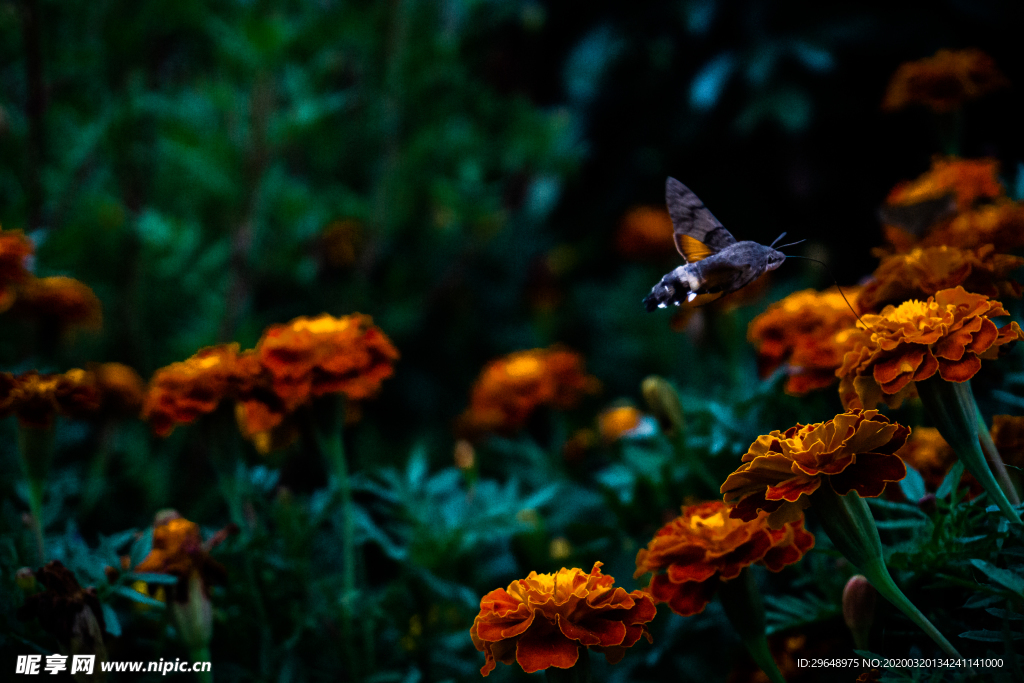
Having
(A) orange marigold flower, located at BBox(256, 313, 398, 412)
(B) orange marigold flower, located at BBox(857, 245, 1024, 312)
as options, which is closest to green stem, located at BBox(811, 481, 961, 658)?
(B) orange marigold flower, located at BBox(857, 245, 1024, 312)

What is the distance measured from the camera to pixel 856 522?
1.78 feet

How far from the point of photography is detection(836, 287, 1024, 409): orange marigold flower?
54cm

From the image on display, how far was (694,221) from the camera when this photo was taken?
29.8 inches

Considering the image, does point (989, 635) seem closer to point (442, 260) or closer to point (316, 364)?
point (316, 364)

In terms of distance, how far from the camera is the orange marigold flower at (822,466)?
507 mm

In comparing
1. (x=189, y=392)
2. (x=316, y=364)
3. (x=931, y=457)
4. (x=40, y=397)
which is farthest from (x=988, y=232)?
(x=40, y=397)

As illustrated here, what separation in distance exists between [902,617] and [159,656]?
0.74m

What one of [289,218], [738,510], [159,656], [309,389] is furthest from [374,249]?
[738,510]

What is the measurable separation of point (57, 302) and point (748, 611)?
99 centimetres

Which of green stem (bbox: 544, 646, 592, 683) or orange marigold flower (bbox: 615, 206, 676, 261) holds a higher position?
orange marigold flower (bbox: 615, 206, 676, 261)

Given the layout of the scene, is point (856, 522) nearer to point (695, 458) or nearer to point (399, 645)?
point (695, 458)

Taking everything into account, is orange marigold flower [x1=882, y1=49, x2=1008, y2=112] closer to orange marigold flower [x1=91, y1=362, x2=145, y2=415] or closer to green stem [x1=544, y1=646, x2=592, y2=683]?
green stem [x1=544, y1=646, x2=592, y2=683]

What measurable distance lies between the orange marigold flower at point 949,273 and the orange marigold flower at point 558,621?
1.27ft

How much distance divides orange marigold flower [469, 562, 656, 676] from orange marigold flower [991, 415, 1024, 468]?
36 cm
